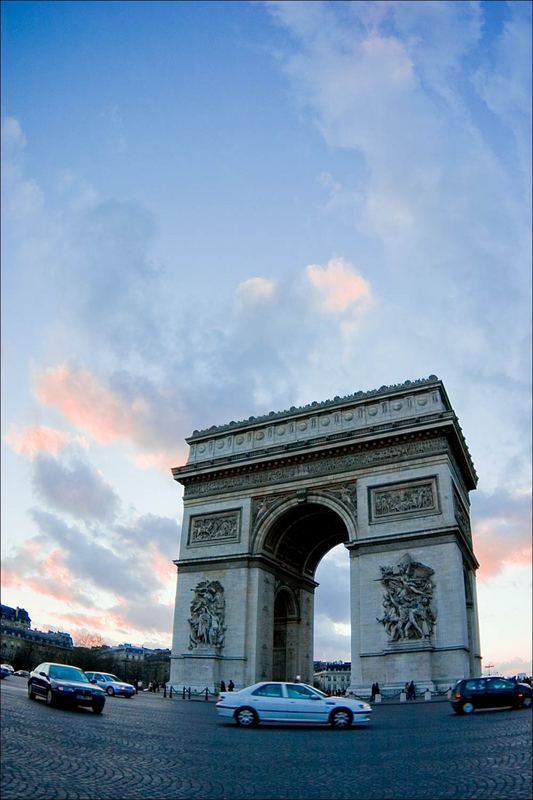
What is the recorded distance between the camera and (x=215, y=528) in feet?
121

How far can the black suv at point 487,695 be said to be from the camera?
1884cm

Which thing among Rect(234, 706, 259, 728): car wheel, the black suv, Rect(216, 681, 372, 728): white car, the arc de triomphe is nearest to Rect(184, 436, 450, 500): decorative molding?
the arc de triomphe

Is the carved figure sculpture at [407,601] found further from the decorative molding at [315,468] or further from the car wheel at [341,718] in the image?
the car wheel at [341,718]

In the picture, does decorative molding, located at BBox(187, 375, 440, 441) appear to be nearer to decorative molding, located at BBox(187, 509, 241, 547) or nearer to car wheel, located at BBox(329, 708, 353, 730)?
decorative molding, located at BBox(187, 509, 241, 547)

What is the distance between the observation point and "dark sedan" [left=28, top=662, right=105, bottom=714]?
1302 cm

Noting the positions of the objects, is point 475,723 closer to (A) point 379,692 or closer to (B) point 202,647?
(A) point 379,692

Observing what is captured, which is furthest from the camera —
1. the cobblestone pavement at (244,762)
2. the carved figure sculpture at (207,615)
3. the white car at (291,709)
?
the carved figure sculpture at (207,615)

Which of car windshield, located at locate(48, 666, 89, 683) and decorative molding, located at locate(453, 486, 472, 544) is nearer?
car windshield, located at locate(48, 666, 89, 683)

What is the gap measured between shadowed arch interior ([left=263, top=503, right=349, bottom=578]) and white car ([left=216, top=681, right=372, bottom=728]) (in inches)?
740

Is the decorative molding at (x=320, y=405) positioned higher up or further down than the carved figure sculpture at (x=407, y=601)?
higher up

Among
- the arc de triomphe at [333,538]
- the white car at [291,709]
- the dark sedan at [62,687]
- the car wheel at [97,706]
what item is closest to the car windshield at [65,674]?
the dark sedan at [62,687]

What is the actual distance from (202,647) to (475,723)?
21216 mm

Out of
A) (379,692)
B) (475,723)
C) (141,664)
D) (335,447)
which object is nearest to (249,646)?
(379,692)

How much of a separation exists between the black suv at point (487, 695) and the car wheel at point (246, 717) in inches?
256
